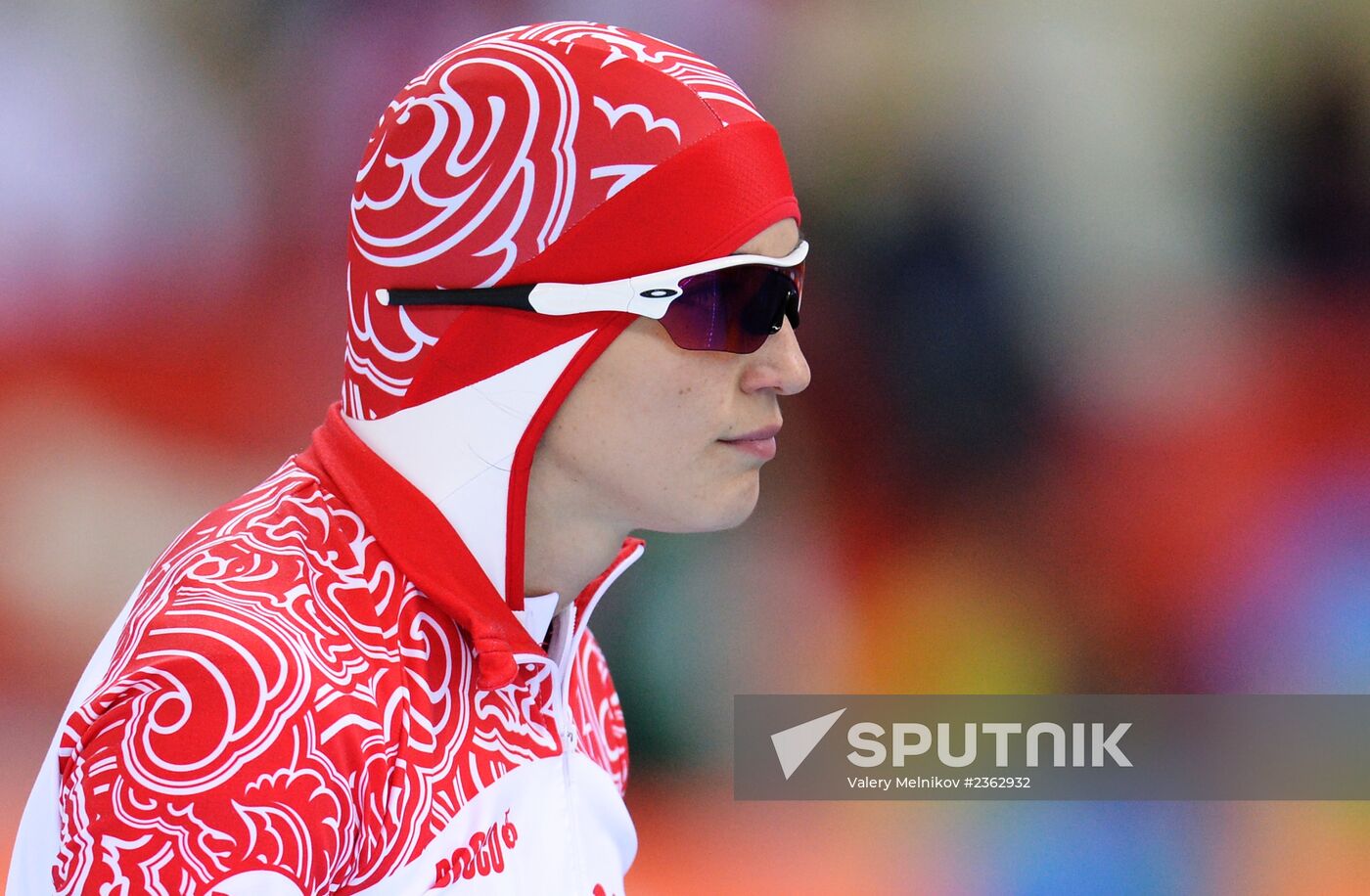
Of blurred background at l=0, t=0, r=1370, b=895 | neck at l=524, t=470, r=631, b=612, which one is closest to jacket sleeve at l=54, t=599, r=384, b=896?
neck at l=524, t=470, r=631, b=612

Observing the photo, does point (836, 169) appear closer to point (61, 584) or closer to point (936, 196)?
point (936, 196)

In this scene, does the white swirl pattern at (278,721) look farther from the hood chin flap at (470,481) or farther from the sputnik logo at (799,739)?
the sputnik logo at (799,739)

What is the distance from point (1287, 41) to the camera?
7.36 ft

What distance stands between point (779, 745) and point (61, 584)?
45.4 inches

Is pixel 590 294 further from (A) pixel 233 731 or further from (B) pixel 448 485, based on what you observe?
(A) pixel 233 731

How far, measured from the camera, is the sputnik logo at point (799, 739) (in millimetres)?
2371

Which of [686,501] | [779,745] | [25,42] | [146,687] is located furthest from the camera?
[779,745]

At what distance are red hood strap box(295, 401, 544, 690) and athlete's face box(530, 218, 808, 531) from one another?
12 cm

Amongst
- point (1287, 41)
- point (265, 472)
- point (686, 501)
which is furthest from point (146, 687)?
point (1287, 41)

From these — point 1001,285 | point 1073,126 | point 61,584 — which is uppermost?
point 1073,126

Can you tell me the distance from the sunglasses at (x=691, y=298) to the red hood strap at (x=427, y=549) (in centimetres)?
17

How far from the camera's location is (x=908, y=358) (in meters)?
2.31

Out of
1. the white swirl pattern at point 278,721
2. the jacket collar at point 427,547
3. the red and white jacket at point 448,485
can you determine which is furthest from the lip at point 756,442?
the white swirl pattern at point 278,721

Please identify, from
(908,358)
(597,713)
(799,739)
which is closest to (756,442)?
(597,713)
